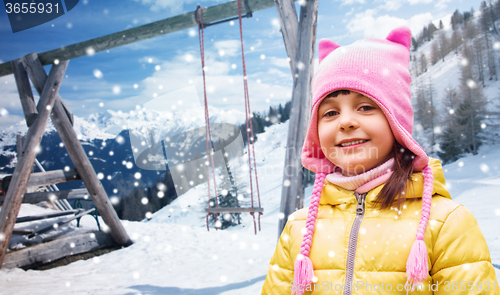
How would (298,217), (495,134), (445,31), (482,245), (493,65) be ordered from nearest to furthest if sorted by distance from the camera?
(482,245) → (298,217) → (495,134) → (493,65) → (445,31)

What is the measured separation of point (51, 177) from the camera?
4383 mm

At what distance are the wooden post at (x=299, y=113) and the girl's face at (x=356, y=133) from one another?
1.33 meters

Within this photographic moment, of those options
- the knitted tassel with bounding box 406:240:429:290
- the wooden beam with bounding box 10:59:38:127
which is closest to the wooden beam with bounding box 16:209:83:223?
the wooden beam with bounding box 10:59:38:127

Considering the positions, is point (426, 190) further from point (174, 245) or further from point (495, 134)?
point (495, 134)

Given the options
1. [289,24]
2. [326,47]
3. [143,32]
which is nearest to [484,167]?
[289,24]

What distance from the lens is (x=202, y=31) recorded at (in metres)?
3.27

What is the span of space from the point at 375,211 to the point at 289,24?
2.08 m

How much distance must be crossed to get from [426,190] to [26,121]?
186 inches

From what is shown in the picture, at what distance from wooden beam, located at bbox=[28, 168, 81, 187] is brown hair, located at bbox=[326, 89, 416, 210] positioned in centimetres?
462

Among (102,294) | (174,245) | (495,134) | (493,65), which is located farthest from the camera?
(493,65)

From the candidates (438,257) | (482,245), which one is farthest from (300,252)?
(482,245)

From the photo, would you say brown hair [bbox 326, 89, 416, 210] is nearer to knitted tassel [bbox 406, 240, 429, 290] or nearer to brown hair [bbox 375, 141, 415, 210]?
brown hair [bbox 375, 141, 415, 210]

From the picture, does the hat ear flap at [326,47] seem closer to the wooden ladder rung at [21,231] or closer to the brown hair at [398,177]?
the brown hair at [398,177]

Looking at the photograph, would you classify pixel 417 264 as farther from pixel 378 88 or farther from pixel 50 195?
pixel 50 195
